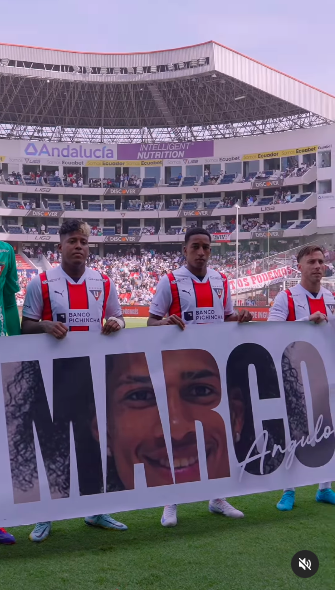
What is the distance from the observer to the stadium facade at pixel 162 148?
1766 inches

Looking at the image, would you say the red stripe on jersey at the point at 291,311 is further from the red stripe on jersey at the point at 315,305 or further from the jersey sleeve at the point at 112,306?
the jersey sleeve at the point at 112,306

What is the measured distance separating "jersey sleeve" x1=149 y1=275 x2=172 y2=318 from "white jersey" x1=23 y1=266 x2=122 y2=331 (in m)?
0.45

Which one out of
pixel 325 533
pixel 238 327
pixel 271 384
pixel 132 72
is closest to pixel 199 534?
pixel 325 533

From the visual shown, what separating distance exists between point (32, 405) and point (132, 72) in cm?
4578

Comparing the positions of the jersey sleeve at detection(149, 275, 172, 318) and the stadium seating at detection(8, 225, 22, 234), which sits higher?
the stadium seating at detection(8, 225, 22, 234)

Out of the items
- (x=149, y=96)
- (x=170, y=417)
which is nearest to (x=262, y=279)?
(x=149, y=96)

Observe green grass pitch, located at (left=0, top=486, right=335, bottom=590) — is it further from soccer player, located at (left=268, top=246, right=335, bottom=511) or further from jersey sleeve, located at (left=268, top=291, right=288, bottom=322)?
jersey sleeve, located at (left=268, top=291, right=288, bottom=322)

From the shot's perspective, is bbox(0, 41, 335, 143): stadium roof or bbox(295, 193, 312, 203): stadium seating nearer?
bbox(0, 41, 335, 143): stadium roof

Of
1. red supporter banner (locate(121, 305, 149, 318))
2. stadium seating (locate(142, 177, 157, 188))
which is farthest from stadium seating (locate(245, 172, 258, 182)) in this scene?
A: red supporter banner (locate(121, 305, 149, 318))

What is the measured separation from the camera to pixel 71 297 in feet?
14.4

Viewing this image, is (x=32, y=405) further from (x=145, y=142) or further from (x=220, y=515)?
(x=145, y=142)

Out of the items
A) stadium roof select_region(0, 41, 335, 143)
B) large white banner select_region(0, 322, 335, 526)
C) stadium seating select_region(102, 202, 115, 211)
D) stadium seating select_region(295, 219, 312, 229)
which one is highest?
stadium roof select_region(0, 41, 335, 143)

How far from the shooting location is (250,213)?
5056 centimetres

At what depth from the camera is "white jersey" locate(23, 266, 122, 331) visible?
438 cm
